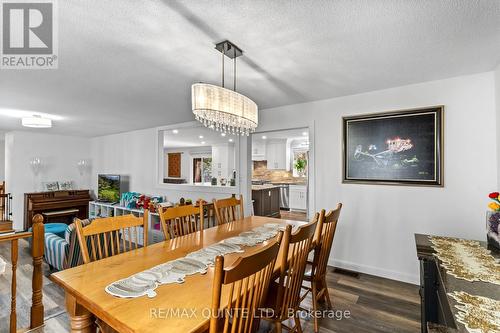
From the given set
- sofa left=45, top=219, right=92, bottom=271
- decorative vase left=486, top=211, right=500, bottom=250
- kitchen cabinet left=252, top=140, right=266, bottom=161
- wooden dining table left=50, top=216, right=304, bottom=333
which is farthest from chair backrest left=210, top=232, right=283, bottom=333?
kitchen cabinet left=252, top=140, right=266, bottom=161

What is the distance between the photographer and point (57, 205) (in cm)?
585

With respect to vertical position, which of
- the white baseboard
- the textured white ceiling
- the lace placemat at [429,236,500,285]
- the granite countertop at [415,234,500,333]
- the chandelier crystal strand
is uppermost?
the textured white ceiling

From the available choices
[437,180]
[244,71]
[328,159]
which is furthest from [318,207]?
[244,71]

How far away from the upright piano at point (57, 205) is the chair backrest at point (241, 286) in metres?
6.45

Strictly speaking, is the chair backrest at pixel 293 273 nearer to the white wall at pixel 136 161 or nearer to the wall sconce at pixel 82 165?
the white wall at pixel 136 161

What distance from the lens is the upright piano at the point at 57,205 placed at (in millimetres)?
5488

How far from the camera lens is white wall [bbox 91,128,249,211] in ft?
17.1

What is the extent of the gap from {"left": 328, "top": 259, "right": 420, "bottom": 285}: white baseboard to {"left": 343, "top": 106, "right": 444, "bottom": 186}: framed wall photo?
1.09 meters

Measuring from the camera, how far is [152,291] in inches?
45.1

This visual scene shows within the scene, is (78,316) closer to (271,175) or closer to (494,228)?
(494,228)

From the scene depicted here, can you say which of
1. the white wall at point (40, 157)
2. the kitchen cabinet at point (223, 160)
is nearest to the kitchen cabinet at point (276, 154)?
the kitchen cabinet at point (223, 160)

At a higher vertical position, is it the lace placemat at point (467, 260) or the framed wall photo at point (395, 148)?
the framed wall photo at point (395, 148)

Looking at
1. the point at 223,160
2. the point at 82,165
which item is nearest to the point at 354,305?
the point at 223,160

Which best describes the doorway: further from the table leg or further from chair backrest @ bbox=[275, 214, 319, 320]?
the table leg
